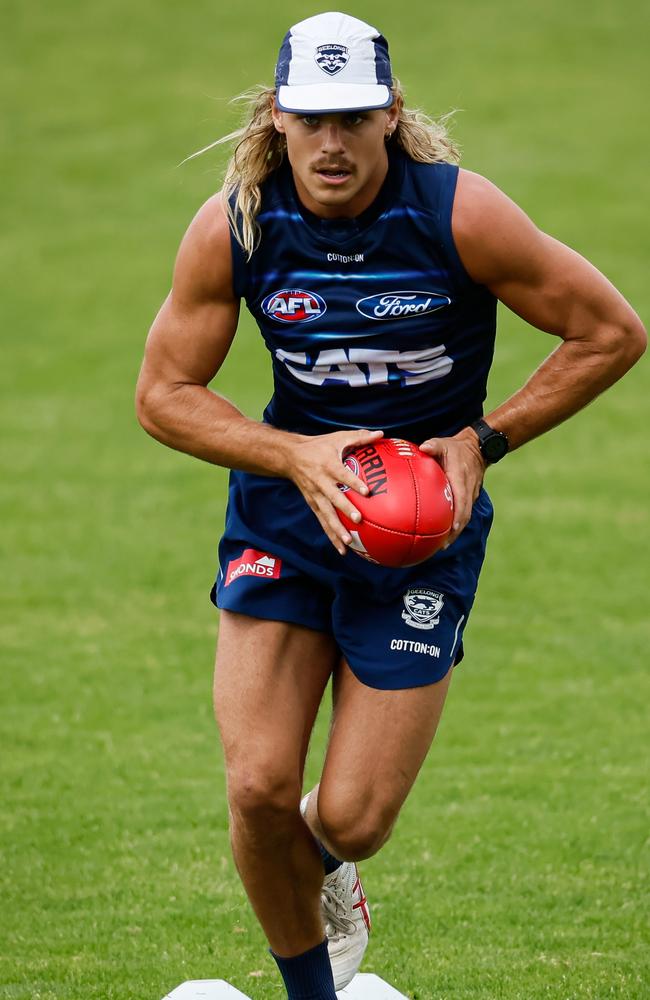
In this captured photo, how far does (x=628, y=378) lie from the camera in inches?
595

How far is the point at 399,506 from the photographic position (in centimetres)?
426

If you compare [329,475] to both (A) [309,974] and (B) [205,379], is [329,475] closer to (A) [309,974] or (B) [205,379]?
(B) [205,379]

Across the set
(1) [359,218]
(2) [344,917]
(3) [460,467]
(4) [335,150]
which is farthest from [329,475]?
(2) [344,917]

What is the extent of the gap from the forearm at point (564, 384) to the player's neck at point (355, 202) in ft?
2.33

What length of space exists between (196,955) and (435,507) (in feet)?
6.87

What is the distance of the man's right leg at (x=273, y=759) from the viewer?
4383mm

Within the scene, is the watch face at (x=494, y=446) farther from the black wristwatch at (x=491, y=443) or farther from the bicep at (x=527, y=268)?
the bicep at (x=527, y=268)

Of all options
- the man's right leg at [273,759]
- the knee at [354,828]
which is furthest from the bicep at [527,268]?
the knee at [354,828]

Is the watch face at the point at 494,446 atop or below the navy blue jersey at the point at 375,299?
below

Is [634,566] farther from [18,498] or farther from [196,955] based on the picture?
[196,955]

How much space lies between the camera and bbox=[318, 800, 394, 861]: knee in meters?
4.48

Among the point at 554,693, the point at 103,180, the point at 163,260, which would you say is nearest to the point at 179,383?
the point at 554,693

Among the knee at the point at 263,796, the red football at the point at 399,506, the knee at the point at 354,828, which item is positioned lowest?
the knee at the point at 354,828

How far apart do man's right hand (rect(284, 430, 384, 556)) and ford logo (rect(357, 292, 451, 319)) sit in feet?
1.20
